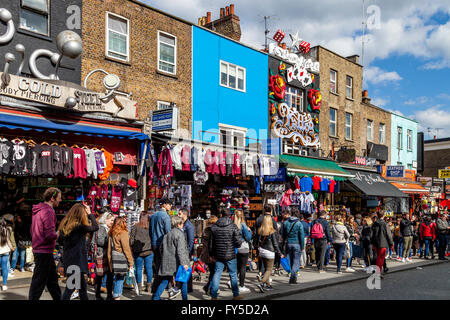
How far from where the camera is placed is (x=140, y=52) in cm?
1535

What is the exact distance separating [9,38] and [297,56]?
1473 cm

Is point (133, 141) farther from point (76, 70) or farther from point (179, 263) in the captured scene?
point (179, 263)

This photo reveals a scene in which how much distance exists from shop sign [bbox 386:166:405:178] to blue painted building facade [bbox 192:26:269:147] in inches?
412

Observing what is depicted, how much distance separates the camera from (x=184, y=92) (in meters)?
16.8

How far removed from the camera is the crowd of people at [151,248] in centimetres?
663

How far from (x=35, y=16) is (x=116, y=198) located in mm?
6486

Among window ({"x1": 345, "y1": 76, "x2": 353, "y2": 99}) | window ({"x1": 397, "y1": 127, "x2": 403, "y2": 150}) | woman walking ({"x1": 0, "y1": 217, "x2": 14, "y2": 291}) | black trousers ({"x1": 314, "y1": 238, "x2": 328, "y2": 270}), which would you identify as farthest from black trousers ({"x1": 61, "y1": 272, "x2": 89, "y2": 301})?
window ({"x1": 397, "y1": 127, "x2": 403, "y2": 150})

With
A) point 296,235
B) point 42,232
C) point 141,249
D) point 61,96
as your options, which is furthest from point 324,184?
point 42,232

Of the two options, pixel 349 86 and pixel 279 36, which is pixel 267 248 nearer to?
pixel 279 36

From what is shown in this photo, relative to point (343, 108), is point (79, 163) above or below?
below

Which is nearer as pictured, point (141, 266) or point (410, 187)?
point (141, 266)

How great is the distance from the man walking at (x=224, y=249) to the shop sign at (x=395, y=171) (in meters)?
20.1

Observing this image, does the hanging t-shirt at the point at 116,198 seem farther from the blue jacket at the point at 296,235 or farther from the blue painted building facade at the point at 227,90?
the blue painted building facade at the point at 227,90

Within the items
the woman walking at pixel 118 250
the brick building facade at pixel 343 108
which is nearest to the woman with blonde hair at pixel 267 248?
the woman walking at pixel 118 250
